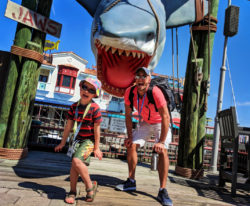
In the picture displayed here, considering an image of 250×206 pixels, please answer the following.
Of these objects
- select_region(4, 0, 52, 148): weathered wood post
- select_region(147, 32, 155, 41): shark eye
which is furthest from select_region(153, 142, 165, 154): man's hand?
select_region(4, 0, 52, 148): weathered wood post

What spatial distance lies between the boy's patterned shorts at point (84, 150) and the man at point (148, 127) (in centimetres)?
66

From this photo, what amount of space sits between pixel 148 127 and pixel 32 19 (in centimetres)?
294

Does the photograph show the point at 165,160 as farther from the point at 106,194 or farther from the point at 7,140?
the point at 7,140

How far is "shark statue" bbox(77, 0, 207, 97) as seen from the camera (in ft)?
6.82

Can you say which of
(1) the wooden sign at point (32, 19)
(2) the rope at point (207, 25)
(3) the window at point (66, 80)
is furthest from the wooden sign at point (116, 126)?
(3) the window at point (66, 80)

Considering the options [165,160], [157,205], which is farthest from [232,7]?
[157,205]

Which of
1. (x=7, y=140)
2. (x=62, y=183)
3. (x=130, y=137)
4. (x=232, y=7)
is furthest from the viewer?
(x=232, y=7)

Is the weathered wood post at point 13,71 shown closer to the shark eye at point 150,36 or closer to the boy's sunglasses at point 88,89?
the boy's sunglasses at point 88,89

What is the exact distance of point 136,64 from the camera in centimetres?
248

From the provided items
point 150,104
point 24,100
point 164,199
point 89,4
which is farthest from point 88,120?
point 24,100

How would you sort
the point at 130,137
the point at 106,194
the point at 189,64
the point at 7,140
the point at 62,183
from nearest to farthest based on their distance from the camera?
the point at 106,194, the point at 62,183, the point at 130,137, the point at 7,140, the point at 189,64

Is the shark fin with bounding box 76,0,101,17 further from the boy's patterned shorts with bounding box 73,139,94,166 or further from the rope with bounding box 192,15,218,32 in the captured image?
the rope with bounding box 192,15,218,32

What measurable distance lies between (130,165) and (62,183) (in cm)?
89

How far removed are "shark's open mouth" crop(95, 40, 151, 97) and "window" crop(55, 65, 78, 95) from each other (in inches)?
770
